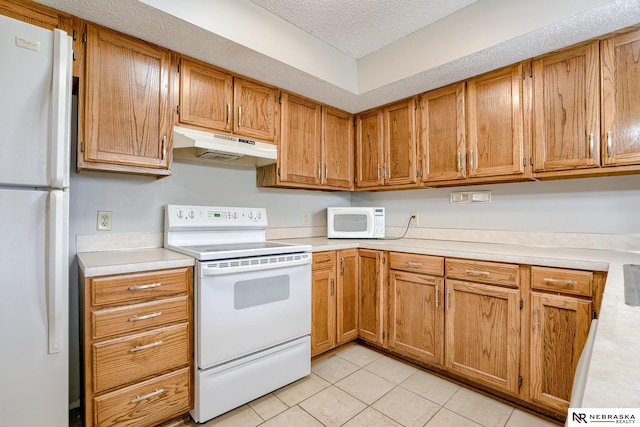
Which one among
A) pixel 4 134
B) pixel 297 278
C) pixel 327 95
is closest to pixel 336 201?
pixel 327 95

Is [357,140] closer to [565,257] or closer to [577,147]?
[577,147]

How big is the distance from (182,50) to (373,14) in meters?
1.21

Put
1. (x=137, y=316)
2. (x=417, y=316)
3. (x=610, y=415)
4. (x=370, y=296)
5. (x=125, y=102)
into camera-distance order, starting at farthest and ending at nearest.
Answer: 1. (x=370, y=296)
2. (x=417, y=316)
3. (x=125, y=102)
4. (x=137, y=316)
5. (x=610, y=415)

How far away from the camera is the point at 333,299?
233 centimetres

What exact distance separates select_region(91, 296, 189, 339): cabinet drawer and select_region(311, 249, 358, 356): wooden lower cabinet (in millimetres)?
928

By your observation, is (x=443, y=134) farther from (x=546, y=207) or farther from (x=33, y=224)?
(x=33, y=224)

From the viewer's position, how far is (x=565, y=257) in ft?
5.21

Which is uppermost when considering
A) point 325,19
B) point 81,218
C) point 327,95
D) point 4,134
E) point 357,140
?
point 325,19

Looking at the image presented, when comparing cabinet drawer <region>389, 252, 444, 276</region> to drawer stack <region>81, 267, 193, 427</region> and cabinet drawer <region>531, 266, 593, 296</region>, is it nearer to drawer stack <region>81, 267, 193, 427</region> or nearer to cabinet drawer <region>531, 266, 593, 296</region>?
cabinet drawer <region>531, 266, 593, 296</region>

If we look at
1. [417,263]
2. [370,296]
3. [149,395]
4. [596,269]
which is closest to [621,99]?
[596,269]

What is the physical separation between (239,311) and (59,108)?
48.5 inches

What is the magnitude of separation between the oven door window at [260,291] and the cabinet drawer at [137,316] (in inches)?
10.7

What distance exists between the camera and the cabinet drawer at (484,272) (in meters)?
1.73

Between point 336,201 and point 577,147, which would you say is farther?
point 336,201
